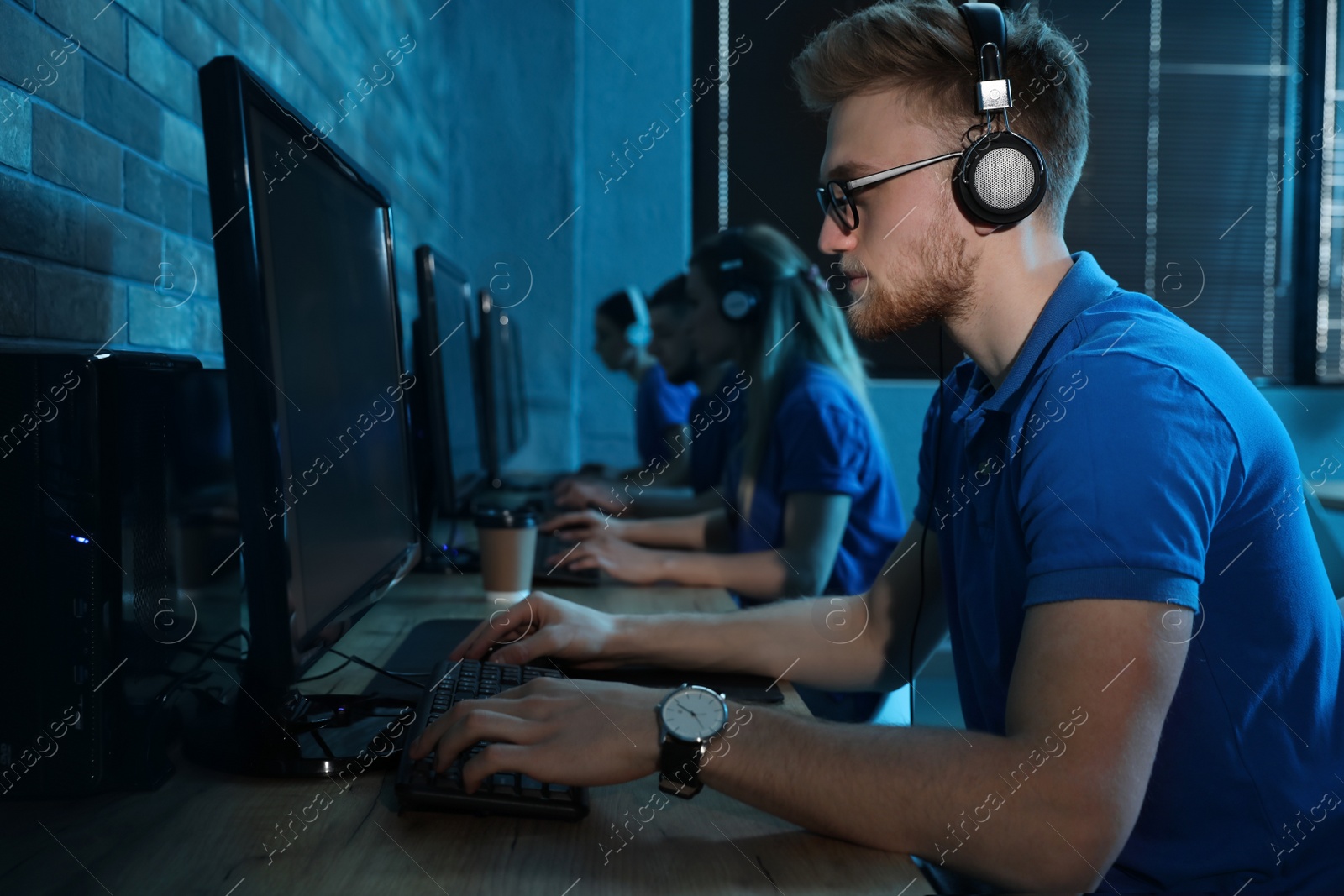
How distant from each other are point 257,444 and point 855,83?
732 mm

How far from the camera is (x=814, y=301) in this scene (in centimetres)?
220

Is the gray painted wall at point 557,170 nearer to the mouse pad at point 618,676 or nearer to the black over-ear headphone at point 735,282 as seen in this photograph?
the black over-ear headphone at point 735,282

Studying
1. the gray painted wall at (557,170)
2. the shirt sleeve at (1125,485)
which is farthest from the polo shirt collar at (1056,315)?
the gray painted wall at (557,170)

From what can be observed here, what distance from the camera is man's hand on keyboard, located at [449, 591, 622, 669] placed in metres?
1.01

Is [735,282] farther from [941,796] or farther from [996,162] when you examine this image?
[941,796]

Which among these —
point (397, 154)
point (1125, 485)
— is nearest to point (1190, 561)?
point (1125, 485)

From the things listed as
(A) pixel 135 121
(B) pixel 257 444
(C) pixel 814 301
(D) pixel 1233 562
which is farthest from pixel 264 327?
(C) pixel 814 301

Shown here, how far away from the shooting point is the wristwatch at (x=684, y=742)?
718mm

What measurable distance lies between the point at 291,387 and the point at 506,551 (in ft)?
2.51

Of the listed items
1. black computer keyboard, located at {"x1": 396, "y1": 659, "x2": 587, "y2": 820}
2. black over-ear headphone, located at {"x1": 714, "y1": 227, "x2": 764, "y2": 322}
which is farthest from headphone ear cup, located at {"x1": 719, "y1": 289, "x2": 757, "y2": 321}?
black computer keyboard, located at {"x1": 396, "y1": 659, "x2": 587, "y2": 820}

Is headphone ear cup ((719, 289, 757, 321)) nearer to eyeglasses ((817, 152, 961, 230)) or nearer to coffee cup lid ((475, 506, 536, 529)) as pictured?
coffee cup lid ((475, 506, 536, 529))

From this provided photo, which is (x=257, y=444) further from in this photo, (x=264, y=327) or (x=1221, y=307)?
(x=1221, y=307)

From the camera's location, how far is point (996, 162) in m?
0.94

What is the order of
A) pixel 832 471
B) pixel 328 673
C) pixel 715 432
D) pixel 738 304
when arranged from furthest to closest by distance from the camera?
pixel 715 432
pixel 738 304
pixel 832 471
pixel 328 673
